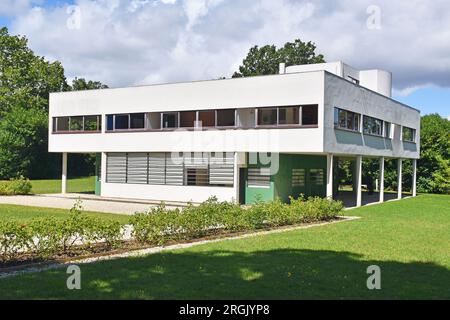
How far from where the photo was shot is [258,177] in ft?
87.2

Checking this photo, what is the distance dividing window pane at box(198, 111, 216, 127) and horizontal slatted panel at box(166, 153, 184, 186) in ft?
8.13

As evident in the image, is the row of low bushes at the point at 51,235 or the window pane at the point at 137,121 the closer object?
the row of low bushes at the point at 51,235

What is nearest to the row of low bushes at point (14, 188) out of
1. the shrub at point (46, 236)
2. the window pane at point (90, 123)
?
the window pane at point (90, 123)

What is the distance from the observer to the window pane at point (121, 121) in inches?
1196

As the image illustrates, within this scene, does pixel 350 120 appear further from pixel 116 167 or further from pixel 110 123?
pixel 110 123

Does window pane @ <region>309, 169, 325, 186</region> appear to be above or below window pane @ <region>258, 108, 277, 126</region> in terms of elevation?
below

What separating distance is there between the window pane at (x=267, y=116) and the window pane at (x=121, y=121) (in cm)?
890

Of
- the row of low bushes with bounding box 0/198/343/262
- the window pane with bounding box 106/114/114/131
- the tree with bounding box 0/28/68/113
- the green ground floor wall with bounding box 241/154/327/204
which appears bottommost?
the row of low bushes with bounding box 0/198/343/262

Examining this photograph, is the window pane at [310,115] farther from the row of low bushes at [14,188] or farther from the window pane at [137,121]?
the row of low bushes at [14,188]

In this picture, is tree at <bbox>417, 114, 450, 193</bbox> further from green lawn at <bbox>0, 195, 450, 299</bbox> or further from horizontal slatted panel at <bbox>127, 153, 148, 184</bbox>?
green lawn at <bbox>0, 195, 450, 299</bbox>

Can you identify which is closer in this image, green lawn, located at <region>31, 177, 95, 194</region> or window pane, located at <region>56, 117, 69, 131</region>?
window pane, located at <region>56, 117, 69, 131</region>

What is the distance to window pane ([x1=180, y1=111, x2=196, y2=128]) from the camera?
28484 mm

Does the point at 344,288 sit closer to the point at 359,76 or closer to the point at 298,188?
the point at 298,188

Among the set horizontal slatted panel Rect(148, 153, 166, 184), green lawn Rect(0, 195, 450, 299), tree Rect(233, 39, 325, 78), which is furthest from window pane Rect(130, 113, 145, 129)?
tree Rect(233, 39, 325, 78)
